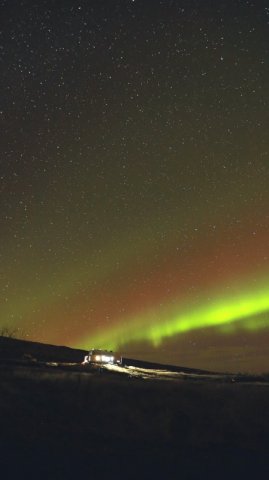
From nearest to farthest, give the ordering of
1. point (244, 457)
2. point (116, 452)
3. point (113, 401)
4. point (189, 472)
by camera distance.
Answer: point (189, 472) < point (116, 452) < point (244, 457) < point (113, 401)

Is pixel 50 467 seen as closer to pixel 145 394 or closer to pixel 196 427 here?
pixel 196 427

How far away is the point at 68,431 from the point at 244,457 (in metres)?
6.81

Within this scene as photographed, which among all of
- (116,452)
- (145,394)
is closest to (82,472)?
(116,452)

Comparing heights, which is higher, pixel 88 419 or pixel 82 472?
pixel 88 419

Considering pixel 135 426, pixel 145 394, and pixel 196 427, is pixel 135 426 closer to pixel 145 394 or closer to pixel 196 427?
pixel 196 427

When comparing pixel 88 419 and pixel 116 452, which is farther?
pixel 88 419

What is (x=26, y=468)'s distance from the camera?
17109mm

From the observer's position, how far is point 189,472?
61.4 ft

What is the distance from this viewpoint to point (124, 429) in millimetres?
23016

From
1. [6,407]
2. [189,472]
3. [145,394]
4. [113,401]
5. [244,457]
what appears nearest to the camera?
[189,472]

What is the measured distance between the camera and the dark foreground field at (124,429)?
18422mm

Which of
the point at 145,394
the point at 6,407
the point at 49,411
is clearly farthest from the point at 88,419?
the point at 145,394

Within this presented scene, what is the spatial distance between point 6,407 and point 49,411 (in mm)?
1789

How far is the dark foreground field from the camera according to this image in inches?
725
